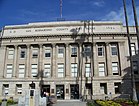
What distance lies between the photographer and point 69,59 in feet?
142

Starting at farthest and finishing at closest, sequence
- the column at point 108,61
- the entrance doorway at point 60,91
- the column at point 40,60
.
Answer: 1. the column at point 40,60
2. the entrance doorway at point 60,91
3. the column at point 108,61

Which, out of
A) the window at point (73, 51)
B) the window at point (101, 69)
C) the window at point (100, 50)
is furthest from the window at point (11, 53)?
the window at point (101, 69)

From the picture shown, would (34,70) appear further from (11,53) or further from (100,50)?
(100,50)

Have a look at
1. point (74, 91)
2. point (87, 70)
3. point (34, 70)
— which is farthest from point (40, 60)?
point (87, 70)

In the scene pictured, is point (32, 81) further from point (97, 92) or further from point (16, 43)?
point (97, 92)

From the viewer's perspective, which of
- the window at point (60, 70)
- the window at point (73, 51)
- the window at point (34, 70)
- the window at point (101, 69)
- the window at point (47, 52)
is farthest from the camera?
the window at point (47, 52)

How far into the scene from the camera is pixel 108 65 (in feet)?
138

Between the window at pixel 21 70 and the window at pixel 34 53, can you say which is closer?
the window at pixel 21 70

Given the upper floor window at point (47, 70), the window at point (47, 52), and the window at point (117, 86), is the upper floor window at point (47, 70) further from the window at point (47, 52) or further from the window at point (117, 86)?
the window at point (117, 86)

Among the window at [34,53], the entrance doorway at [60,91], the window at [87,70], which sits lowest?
the entrance doorway at [60,91]

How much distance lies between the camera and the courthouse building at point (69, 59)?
4159 centimetres

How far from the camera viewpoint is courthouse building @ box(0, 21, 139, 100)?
136 feet

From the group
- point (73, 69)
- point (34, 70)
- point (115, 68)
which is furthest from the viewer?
point (34, 70)

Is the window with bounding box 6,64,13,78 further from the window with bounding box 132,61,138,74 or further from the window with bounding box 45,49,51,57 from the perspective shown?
the window with bounding box 132,61,138,74
